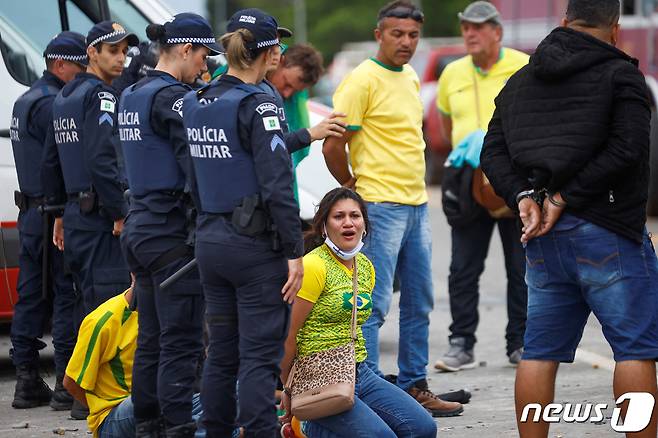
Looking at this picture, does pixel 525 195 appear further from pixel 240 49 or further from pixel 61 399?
pixel 61 399

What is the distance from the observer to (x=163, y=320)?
5.56 meters

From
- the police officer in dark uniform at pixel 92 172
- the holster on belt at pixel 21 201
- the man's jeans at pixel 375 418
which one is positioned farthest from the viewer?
the holster on belt at pixel 21 201

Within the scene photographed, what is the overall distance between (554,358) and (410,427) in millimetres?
734

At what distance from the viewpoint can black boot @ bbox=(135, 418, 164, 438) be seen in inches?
223

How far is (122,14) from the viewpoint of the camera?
8.31 metres

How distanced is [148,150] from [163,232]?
1.10 feet

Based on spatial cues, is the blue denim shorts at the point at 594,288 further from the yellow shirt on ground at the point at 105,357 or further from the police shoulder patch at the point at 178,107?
the yellow shirt on ground at the point at 105,357

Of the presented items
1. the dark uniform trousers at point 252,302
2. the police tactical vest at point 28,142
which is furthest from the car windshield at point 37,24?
the dark uniform trousers at point 252,302

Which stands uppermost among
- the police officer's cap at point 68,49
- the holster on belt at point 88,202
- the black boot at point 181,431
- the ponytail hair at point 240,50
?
the ponytail hair at point 240,50

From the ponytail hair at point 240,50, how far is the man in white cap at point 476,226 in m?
2.95

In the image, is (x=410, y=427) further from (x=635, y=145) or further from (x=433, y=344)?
(x=433, y=344)

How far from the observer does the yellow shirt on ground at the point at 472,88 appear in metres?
8.07

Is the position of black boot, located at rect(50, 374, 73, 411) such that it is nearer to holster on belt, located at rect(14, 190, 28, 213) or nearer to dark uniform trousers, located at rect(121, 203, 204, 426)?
holster on belt, located at rect(14, 190, 28, 213)

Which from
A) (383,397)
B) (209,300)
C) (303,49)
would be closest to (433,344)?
(303,49)
